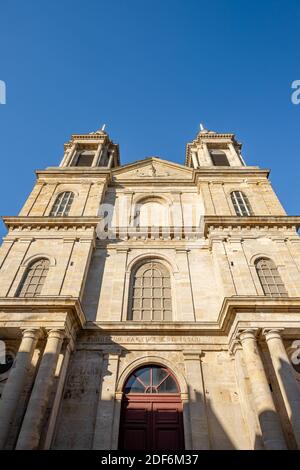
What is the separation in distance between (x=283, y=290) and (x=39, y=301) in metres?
9.77

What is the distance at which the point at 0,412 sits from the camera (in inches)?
324

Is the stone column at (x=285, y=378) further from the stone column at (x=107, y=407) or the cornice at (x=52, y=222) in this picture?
the cornice at (x=52, y=222)

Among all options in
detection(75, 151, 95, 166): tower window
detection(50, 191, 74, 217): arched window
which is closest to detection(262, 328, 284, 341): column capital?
detection(50, 191, 74, 217): arched window

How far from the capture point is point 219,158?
80.1 feet

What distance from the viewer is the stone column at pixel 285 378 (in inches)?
327

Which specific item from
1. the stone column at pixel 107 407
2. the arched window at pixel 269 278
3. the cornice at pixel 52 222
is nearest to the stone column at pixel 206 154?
the arched window at pixel 269 278

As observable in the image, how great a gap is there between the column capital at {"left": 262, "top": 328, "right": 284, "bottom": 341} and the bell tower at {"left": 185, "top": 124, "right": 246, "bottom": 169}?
589 inches

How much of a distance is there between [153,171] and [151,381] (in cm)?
1556

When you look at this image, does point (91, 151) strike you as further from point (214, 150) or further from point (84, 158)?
point (214, 150)

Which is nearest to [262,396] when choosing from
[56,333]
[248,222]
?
[56,333]

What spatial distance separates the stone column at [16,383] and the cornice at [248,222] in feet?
31.5

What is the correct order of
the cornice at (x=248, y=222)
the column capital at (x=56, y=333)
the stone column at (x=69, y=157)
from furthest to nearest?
the stone column at (x=69, y=157) → the cornice at (x=248, y=222) → the column capital at (x=56, y=333)

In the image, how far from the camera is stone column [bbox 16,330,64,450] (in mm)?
7934
